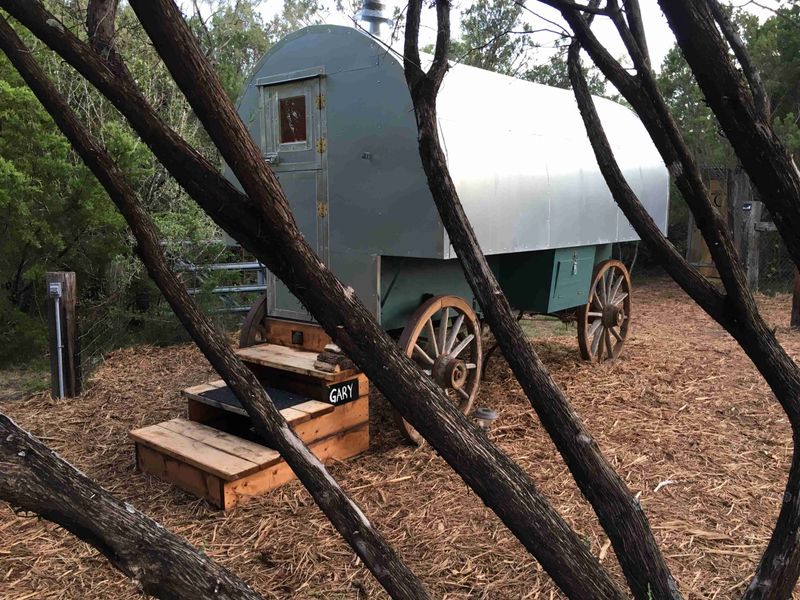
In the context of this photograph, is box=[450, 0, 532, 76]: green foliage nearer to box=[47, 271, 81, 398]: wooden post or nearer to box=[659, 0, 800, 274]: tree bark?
box=[659, 0, 800, 274]: tree bark

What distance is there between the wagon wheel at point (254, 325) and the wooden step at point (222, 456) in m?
1.15

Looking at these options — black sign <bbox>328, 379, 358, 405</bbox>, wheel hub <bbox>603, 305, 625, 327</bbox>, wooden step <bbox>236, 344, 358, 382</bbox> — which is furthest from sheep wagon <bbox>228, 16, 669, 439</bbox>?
wheel hub <bbox>603, 305, 625, 327</bbox>

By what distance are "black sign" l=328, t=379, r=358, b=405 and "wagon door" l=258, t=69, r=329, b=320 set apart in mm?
793

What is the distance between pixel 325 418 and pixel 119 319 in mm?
4427

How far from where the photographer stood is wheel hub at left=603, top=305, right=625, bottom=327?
23.4 feet

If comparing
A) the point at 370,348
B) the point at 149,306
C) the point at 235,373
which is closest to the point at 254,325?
the point at 235,373

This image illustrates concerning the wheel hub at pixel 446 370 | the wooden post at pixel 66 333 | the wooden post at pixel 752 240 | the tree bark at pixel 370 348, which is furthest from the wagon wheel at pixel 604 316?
the tree bark at pixel 370 348

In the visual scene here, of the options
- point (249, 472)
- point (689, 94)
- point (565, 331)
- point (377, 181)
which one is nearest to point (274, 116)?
point (377, 181)

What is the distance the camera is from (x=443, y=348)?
5012mm

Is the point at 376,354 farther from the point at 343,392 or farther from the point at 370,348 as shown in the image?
the point at 343,392

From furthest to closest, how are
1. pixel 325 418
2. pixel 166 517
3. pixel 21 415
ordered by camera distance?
pixel 21 415 < pixel 325 418 < pixel 166 517

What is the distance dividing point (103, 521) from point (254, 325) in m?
4.37

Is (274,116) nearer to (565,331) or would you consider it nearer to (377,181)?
(377,181)

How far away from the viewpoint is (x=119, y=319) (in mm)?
7957
